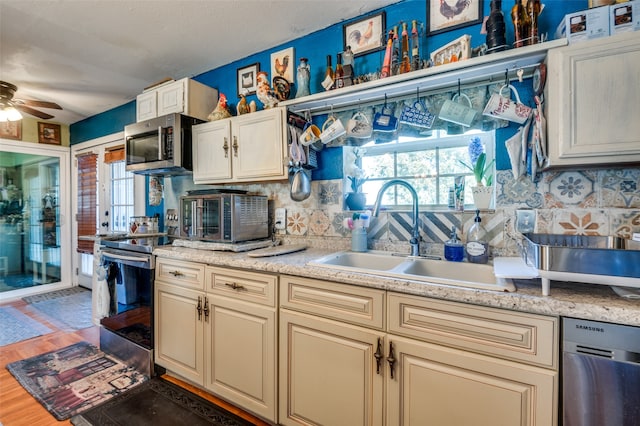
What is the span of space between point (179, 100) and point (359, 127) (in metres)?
1.62

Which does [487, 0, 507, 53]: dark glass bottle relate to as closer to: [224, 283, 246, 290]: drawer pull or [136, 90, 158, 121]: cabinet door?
[224, 283, 246, 290]: drawer pull

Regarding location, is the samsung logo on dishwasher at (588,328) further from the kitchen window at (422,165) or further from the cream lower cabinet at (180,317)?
the cream lower cabinet at (180,317)

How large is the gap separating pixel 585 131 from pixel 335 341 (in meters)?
1.30

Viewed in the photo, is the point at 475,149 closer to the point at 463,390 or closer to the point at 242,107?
the point at 463,390

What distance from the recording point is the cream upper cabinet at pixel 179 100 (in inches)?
96.6

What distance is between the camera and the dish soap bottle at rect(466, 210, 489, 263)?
1472mm

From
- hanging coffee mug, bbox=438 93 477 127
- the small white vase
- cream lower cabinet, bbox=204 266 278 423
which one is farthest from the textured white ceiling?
cream lower cabinet, bbox=204 266 278 423

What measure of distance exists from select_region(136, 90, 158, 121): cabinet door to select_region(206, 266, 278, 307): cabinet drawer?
1695 mm

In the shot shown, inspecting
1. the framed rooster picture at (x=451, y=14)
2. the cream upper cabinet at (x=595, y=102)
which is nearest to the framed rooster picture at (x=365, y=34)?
the framed rooster picture at (x=451, y=14)

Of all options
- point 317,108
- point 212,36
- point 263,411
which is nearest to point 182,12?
point 212,36

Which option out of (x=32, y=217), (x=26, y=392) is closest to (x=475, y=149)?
(x=26, y=392)

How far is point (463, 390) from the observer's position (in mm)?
1063

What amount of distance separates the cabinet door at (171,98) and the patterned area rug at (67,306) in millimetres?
2304

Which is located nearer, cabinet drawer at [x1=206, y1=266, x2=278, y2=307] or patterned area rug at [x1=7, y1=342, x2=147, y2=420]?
cabinet drawer at [x1=206, y1=266, x2=278, y2=307]
